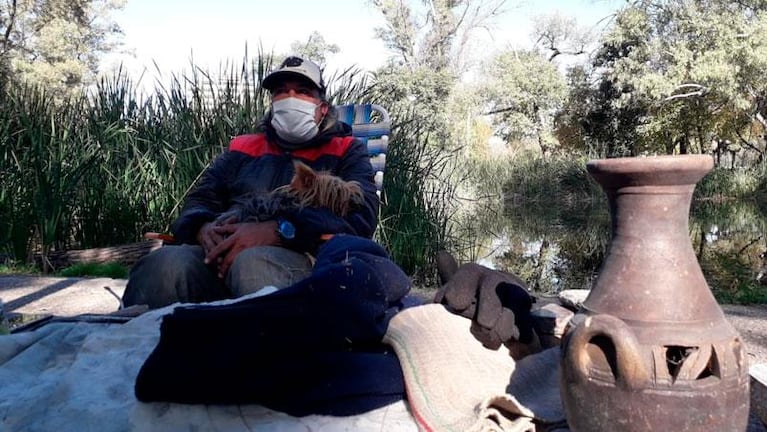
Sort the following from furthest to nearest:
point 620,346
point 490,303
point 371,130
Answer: point 371,130 < point 490,303 < point 620,346

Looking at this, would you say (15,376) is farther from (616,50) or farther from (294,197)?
(616,50)

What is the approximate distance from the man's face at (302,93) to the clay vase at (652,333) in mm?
1671

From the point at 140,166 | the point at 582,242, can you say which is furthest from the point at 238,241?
the point at 582,242

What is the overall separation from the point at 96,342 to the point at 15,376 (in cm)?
22

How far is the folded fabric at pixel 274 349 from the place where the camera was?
1.41 m

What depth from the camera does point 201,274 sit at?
2.40m

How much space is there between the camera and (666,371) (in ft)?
3.97

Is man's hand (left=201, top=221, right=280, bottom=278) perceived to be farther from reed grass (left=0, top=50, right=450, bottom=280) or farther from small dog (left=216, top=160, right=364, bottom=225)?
reed grass (left=0, top=50, right=450, bottom=280)

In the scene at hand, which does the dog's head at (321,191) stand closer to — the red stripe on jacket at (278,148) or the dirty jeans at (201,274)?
the dirty jeans at (201,274)

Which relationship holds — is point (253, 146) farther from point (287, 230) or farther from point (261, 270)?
point (261, 270)

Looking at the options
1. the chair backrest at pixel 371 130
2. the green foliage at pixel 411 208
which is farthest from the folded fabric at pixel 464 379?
the green foliage at pixel 411 208

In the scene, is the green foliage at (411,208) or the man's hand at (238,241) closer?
the man's hand at (238,241)

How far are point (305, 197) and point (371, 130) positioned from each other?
1.58 meters

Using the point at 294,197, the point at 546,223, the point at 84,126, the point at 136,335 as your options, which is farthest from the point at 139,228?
the point at 546,223
